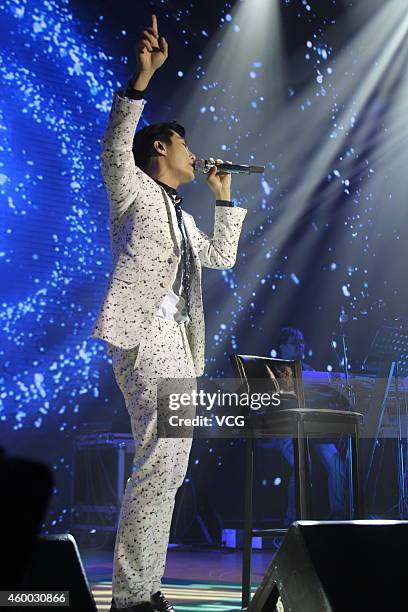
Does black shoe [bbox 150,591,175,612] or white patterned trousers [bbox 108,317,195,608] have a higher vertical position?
white patterned trousers [bbox 108,317,195,608]

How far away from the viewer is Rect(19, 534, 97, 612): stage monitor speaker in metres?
1.19

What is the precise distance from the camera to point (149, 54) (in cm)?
178

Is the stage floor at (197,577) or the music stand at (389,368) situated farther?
the music stand at (389,368)

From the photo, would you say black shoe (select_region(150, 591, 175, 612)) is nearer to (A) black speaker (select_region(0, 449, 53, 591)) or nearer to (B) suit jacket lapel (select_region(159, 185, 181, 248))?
(B) suit jacket lapel (select_region(159, 185, 181, 248))

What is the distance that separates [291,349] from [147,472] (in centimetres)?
319

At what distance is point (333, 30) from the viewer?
564 cm

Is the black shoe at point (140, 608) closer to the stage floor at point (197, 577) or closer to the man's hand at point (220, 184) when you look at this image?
the stage floor at point (197, 577)

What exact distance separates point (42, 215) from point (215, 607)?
2.61 meters

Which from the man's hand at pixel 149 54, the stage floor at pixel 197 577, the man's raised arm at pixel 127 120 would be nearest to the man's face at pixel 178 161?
the man's raised arm at pixel 127 120

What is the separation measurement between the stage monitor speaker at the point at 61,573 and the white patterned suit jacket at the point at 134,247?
27.2 inches

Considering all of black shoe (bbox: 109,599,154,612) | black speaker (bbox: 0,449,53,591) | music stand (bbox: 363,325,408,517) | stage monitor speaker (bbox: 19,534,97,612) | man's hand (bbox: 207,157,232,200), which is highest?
man's hand (bbox: 207,157,232,200)

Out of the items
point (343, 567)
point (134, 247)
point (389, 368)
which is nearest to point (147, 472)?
point (134, 247)

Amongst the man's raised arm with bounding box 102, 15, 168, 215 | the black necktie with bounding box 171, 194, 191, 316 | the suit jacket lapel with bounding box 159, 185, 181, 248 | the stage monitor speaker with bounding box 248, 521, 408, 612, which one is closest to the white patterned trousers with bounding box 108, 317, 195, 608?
the black necktie with bounding box 171, 194, 191, 316

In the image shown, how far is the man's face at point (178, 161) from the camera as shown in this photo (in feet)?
7.25
